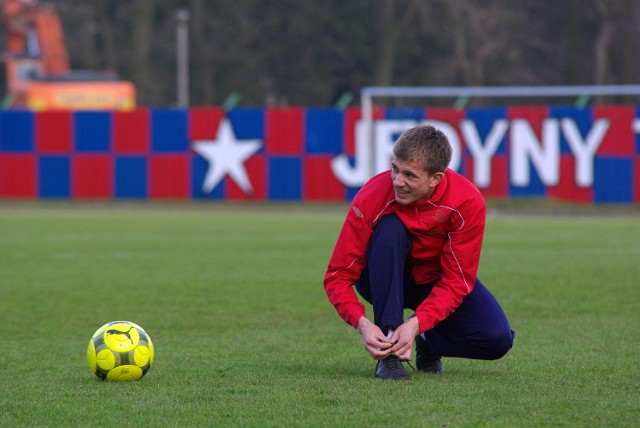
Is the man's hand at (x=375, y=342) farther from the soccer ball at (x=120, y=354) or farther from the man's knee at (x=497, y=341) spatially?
the soccer ball at (x=120, y=354)

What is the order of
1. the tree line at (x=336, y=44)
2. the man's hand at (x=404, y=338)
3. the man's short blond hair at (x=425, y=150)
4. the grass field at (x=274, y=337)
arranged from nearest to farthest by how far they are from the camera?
the grass field at (x=274, y=337), the man's short blond hair at (x=425, y=150), the man's hand at (x=404, y=338), the tree line at (x=336, y=44)

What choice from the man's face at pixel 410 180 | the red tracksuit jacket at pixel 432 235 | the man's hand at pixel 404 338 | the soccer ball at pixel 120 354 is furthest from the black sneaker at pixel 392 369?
the soccer ball at pixel 120 354

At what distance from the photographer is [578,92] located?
23.0 meters

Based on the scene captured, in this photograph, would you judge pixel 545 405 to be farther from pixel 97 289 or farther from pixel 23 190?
pixel 23 190

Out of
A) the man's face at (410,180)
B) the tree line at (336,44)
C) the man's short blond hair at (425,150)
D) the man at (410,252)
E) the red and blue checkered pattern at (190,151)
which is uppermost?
the tree line at (336,44)

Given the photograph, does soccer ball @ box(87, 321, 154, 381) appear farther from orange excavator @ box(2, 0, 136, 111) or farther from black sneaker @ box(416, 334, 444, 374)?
orange excavator @ box(2, 0, 136, 111)

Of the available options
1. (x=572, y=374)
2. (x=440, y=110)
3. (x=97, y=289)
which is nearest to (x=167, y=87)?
(x=440, y=110)

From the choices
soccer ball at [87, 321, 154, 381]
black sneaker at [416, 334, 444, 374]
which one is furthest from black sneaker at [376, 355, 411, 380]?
soccer ball at [87, 321, 154, 381]

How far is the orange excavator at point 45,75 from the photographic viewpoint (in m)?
33.0

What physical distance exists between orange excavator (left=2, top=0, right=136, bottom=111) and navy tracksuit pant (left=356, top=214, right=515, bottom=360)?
2656 cm

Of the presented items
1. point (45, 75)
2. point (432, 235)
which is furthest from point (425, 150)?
point (45, 75)

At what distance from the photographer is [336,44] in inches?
1913

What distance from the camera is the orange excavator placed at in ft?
108

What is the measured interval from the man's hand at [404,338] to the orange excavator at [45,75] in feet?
88.4
